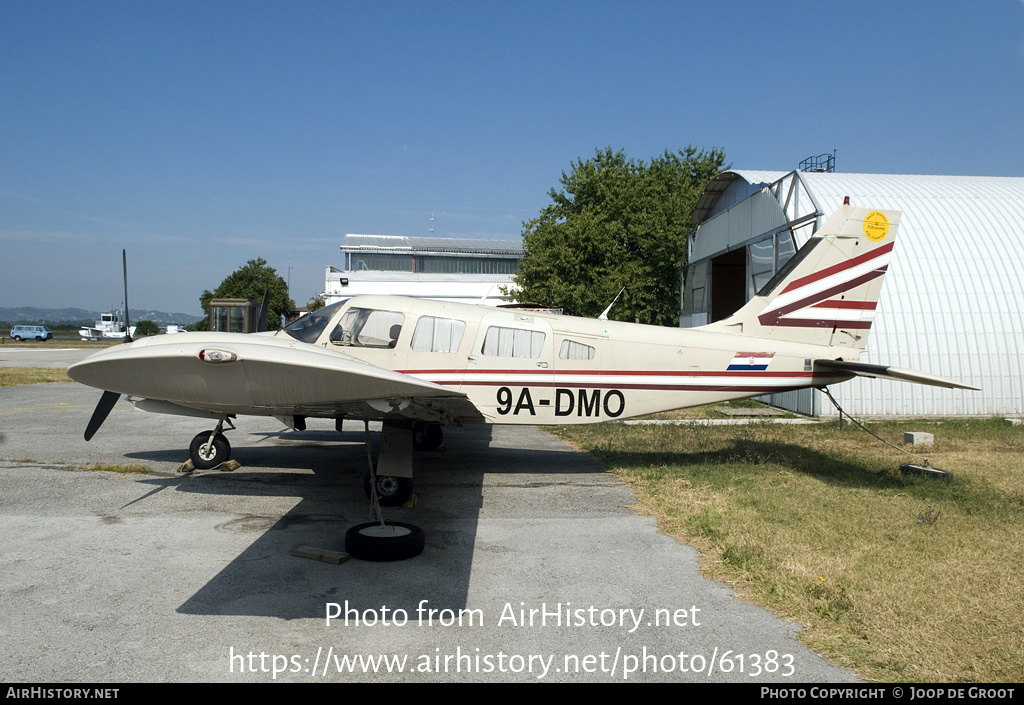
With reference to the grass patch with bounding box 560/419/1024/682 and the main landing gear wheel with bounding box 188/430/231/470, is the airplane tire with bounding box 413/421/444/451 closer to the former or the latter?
the grass patch with bounding box 560/419/1024/682

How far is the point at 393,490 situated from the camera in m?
8.02

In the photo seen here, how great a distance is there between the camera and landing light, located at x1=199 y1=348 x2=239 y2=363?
4.71 metres

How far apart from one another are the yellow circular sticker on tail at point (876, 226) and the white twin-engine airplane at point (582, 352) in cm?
2

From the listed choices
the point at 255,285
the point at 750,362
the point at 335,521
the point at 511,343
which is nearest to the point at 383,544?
the point at 335,521

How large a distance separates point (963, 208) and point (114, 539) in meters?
21.0

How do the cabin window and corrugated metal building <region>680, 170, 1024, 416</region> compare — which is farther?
corrugated metal building <region>680, 170, 1024, 416</region>

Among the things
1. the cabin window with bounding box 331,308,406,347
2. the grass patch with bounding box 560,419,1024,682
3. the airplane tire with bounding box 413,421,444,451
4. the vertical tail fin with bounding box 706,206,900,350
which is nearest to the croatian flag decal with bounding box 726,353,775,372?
the vertical tail fin with bounding box 706,206,900,350

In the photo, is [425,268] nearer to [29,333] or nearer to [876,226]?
[29,333]

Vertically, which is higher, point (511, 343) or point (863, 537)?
point (511, 343)

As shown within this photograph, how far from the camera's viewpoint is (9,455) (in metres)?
10.5

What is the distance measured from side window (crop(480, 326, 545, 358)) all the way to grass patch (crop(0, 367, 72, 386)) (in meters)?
20.7

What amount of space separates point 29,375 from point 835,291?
29.0m

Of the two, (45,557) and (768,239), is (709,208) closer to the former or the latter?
(768,239)
